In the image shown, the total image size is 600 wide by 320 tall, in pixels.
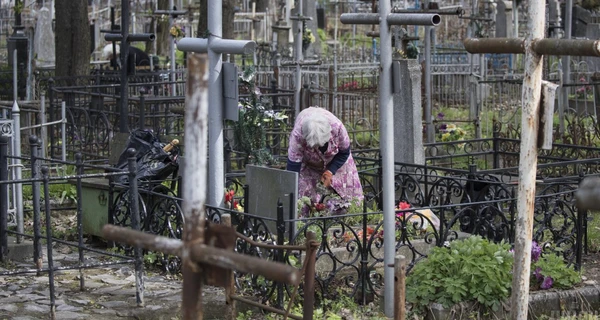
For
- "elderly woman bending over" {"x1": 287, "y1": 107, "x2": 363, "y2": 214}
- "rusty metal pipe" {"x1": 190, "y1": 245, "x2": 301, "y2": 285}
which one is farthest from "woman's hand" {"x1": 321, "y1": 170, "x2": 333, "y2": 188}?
"rusty metal pipe" {"x1": 190, "y1": 245, "x2": 301, "y2": 285}

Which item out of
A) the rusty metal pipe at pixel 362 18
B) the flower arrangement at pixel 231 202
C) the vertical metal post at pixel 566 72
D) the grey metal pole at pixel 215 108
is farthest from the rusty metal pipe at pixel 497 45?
the vertical metal post at pixel 566 72

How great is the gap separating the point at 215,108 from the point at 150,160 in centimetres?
162

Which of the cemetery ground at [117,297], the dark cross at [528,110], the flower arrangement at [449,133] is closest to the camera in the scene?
the dark cross at [528,110]

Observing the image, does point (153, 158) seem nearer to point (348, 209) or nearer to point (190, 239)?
point (348, 209)

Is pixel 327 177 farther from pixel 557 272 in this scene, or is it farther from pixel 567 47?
pixel 567 47

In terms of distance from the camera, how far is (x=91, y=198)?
10234mm

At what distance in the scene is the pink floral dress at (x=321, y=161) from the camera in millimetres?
9125

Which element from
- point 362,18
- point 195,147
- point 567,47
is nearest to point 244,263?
point 195,147

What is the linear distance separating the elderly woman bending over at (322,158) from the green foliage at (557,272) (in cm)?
206

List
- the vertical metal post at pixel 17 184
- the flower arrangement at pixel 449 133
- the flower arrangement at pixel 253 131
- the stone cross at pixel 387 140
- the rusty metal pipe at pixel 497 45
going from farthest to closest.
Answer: the flower arrangement at pixel 449 133
the flower arrangement at pixel 253 131
the vertical metal post at pixel 17 184
the stone cross at pixel 387 140
the rusty metal pipe at pixel 497 45

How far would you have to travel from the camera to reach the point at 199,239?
10.8 ft

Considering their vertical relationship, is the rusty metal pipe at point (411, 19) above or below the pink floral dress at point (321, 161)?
above

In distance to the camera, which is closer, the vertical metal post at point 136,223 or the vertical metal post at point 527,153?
the vertical metal post at point 527,153

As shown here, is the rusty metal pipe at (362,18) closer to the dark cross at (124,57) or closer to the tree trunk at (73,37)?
the dark cross at (124,57)
